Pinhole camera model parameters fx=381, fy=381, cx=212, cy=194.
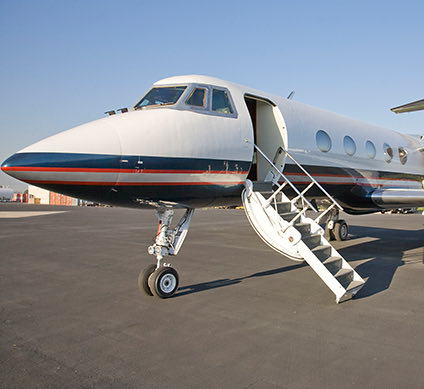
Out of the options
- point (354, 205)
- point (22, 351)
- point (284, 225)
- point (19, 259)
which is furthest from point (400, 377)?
point (19, 259)

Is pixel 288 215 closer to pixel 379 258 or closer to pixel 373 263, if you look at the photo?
pixel 373 263

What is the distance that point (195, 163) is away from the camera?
6.56 m

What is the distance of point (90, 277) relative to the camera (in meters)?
8.27

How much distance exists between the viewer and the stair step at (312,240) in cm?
687

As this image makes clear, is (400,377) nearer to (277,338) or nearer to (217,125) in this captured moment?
(277,338)

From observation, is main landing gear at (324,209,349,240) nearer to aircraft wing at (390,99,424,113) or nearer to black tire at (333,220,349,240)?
black tire at (333,220,349,240)

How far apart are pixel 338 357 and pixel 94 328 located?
3052 mm

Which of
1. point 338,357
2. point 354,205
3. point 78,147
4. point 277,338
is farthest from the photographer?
point 354,205

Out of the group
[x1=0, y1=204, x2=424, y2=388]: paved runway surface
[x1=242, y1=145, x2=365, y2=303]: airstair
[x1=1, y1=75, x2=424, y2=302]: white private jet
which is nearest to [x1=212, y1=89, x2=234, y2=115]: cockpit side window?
[x1=1, y1=75, x2=424, y2=302]: white private jet

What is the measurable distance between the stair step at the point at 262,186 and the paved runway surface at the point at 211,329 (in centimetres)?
189

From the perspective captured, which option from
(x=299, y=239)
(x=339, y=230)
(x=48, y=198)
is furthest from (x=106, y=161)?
(x=48, y=198)

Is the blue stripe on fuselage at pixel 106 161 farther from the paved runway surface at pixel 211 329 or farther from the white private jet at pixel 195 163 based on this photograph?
the paved runway surface at pixel 211 329

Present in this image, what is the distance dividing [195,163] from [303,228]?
8.00ft

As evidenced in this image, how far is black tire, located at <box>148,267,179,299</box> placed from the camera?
21.0 feet
